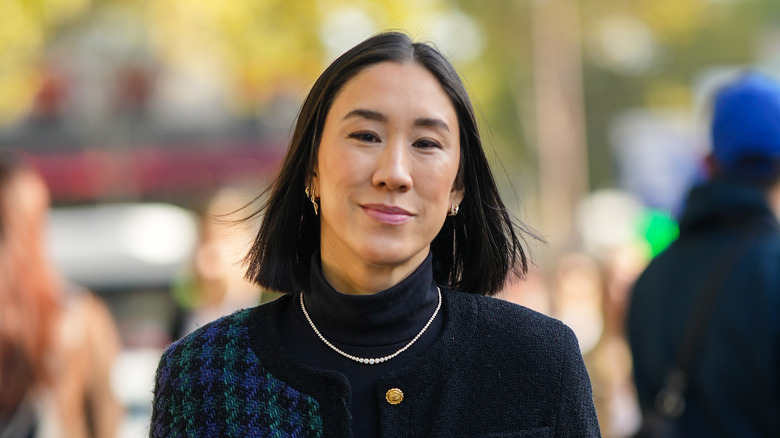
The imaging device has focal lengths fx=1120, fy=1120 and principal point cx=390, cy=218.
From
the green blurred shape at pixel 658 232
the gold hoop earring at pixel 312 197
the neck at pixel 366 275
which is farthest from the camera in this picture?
the green blurred shape at pixel 658 232

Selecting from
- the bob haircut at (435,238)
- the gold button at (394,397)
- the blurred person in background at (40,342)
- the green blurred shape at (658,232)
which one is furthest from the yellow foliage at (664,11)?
the gold button at (394,397)

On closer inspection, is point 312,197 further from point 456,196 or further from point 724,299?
point 724,299

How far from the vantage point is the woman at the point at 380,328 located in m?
2.15

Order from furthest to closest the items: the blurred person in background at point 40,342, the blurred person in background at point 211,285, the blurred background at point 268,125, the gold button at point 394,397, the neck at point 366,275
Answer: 1. the blurred background at point 268,125
2. the blurred person in background at point 211,285
3. the blurred person in background at point 40,342
4. the neck at point 366,275
5. the gold button at point 394,397

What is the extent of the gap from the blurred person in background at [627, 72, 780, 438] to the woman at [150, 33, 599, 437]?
1.37 m

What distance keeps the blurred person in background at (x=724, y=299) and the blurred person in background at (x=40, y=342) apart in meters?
2.01

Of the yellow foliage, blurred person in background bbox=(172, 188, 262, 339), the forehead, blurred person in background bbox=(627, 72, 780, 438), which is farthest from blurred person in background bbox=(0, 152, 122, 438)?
the yellow foliage

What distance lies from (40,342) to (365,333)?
2.25 meters

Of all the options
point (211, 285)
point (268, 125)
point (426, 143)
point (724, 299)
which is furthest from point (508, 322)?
point (268, 125)

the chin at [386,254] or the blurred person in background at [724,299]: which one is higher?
the chin at [386,254]

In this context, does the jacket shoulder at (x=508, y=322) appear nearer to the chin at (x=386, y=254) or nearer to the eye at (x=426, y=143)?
the chin at (x=386, y=254)

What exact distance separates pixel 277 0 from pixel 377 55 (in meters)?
12.8

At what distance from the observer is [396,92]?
2203 mm

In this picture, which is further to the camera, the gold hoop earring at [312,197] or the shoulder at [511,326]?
Result: the gold hoop earring at [312,197]
